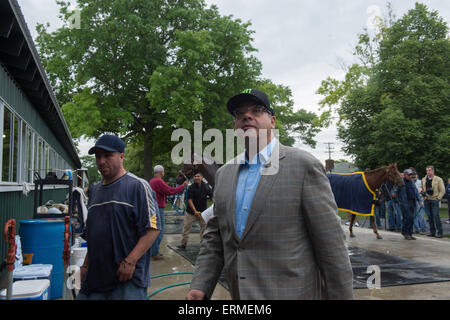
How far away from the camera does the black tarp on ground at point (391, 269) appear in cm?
649

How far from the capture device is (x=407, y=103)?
2530 cm

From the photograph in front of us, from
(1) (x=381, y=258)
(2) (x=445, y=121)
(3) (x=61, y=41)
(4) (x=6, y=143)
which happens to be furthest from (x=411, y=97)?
(4) (x=6, y=143)

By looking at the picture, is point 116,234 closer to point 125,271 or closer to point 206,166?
point 125,271

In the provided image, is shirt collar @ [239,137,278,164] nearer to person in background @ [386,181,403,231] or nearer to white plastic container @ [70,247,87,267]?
white plastic container @ [70,247,87,267]

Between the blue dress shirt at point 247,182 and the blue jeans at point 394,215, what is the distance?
12819mm

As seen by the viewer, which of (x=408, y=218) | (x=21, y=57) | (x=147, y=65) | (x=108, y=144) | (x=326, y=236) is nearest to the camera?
(x=326, y=236)

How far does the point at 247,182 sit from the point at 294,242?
44 centimetres

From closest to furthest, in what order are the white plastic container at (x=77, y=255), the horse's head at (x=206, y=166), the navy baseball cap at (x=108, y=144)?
1. the navy baseball cap at (x=108, y=144)
2. the white plastic container at (x=77, y=255)
3. the horse's head at (x=206, y=166)

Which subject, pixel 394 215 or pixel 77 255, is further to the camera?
pixel 394 215

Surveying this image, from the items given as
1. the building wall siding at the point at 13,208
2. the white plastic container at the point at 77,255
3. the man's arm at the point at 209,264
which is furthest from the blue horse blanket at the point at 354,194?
the man's arm at the point at 209,264

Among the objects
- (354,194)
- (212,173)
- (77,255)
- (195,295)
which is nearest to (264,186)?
(195,295)

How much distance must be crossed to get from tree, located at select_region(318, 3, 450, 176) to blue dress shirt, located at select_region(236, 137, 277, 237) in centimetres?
2400

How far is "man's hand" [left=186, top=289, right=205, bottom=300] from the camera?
2.23 metres

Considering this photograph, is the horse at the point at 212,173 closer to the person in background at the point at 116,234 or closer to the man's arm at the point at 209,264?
the person in background at the point at 116,234
